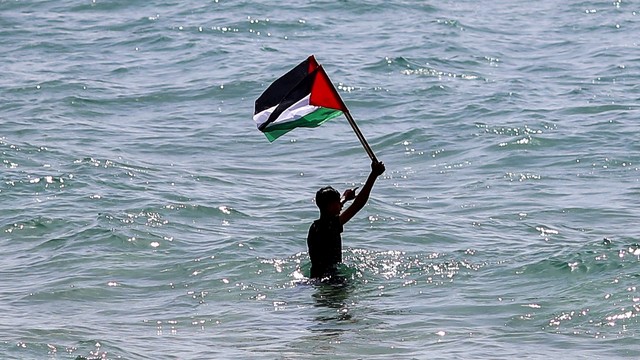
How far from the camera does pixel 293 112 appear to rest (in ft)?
38.7

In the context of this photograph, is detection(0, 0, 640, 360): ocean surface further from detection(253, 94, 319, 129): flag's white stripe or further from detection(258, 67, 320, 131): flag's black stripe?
detection(258, 67, 320, 131): flag's black stripe

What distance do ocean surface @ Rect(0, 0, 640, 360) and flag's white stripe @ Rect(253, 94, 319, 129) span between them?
64.2 inches

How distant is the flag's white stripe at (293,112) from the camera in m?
11.7

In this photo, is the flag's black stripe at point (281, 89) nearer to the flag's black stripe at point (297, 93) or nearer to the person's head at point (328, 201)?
the flag's black stripe at point (297, 93)

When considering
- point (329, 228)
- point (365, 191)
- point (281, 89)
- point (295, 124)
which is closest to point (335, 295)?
point (329, 228)

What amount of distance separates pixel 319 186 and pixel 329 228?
16.1 feet

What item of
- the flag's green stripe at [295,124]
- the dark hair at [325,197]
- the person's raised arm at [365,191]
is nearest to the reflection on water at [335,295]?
the person's raised arm at [365,191]

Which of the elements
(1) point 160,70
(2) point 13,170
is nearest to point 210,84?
(1) point 160,70

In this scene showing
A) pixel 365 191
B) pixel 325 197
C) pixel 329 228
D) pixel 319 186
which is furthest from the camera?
pixel 319 186

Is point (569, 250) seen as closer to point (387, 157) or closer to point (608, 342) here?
point (608, 342)

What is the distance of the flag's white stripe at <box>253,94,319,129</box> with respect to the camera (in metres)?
11.7

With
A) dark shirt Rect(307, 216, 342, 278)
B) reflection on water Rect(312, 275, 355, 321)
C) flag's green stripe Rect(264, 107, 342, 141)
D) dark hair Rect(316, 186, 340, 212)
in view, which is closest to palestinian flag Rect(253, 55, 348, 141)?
flag's green stripe Rect(264, 107, 342, 141)

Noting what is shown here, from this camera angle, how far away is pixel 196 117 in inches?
843

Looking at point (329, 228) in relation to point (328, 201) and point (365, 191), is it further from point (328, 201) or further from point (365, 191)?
point (365, 191)
